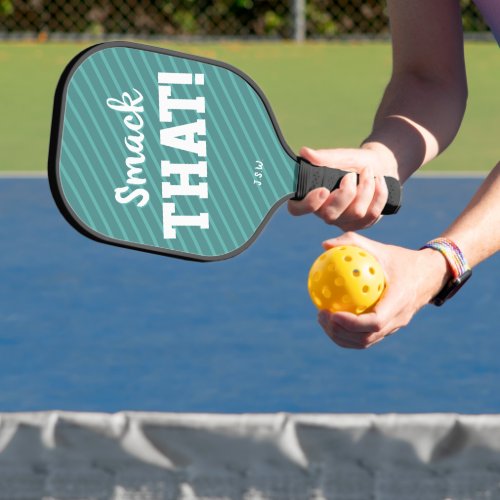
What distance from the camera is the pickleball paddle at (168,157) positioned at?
6.84ft

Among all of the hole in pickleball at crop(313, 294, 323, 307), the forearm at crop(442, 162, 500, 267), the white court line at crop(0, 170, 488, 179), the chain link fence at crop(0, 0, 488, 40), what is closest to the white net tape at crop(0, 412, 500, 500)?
the hole in pickleball at crop(313, 294, 323, 307)

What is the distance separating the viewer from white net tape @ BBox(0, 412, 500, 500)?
7.77 feet

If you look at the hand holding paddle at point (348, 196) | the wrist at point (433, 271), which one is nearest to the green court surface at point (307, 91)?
the hand holding paddle at point (348, 196)

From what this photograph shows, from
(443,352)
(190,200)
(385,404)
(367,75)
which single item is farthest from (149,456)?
(367,75)

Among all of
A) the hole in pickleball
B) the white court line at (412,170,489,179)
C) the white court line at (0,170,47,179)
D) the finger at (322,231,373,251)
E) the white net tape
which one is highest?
the finger at (322,231,373,251)

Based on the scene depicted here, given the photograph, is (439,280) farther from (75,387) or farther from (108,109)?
(75,387)

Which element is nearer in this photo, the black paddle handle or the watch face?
→ the watch face

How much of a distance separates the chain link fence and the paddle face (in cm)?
1060

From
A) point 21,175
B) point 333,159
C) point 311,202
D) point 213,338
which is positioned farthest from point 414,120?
point 21,175

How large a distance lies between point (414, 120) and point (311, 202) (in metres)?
0.36

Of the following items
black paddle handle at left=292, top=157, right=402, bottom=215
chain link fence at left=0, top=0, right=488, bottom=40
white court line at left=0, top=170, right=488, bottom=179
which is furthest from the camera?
chain link fence at left=0, top=0, right=488, bottom=40

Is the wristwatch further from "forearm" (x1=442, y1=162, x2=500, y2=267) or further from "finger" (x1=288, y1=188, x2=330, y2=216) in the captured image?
"finger" (x1=288, y1=188, x2=330, y2=216)

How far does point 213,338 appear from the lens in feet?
15.8

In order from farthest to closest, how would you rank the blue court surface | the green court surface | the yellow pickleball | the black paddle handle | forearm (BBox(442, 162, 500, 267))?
the green court surface
the blue court surface
the black paddle handle
forearm (BBox(442, 162, 500, 267))
the yellow pickleball
